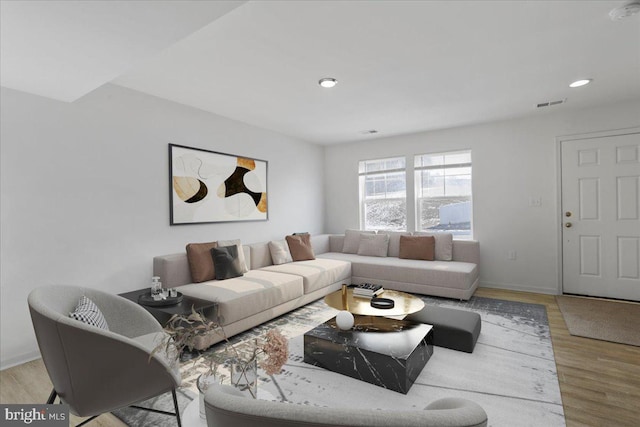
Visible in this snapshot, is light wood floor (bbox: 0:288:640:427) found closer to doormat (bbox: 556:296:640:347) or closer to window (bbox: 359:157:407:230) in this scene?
doormat (bbox: 556:296:640:347)

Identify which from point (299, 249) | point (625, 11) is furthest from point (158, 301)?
point (625, 11)

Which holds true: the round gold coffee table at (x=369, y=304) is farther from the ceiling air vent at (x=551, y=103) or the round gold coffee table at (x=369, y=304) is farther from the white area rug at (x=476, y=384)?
the ceiling air vent at (x=551, y=103)

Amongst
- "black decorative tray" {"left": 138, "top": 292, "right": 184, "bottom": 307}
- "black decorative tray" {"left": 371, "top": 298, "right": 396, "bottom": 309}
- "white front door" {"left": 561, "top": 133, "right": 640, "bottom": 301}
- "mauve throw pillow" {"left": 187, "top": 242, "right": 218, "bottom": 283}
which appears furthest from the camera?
"white front door" {"left": 561, "top": 133, "right": 640, "bottom": 301}

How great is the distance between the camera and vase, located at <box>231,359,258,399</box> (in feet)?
4.07

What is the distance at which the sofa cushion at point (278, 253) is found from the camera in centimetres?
444

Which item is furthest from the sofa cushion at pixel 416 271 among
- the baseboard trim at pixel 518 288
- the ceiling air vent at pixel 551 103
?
the ceiling air vent at pixel 551 103

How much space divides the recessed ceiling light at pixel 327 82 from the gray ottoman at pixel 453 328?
2.35m

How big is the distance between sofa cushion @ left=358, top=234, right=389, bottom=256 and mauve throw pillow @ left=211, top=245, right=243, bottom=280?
233cm

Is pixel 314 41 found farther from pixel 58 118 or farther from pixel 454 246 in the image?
pixel 454 246

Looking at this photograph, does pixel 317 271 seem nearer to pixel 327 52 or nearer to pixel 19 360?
pixel 327 52

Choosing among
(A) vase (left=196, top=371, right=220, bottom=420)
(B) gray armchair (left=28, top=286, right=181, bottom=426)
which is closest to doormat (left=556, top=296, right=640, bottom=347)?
(A) vase (left=196, top=371, right=220, bottom=420)

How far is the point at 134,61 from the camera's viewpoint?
2141mm

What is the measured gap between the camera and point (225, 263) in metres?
3.54

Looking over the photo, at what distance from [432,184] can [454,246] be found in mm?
1142
